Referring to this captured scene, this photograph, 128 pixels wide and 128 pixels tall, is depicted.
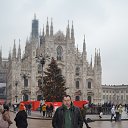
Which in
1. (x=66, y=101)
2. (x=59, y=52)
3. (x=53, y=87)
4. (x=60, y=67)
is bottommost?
A: (x=66, y=101)

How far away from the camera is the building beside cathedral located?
280 feet

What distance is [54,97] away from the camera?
2317 inches

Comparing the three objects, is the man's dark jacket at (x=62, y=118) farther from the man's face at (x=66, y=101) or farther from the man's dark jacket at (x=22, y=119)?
the man's dark jacket at (x=22, y=119)

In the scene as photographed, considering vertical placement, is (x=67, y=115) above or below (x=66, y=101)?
below

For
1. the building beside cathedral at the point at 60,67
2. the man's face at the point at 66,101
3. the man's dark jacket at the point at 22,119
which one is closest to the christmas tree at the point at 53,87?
the building beside cathedral at the point at 60,67

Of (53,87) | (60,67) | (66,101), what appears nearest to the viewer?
(66,101)

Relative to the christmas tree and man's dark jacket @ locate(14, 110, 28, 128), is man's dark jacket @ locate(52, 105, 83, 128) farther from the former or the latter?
the christmas tree

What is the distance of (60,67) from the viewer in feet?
287

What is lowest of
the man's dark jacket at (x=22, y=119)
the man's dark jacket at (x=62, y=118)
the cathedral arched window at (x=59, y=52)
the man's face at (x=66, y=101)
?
the man's dark jacket at (x=22, y=119)

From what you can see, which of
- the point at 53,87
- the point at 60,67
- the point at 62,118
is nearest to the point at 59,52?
the point at 60,67

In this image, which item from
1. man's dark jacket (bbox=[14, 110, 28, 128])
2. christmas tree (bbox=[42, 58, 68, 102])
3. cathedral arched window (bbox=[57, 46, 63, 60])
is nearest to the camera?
man's dark jacket (bbox=[14, 110, 28, 128])

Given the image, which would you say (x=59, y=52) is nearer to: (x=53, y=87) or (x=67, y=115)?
(x=53, y=87)

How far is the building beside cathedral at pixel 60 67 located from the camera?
85.2 meters

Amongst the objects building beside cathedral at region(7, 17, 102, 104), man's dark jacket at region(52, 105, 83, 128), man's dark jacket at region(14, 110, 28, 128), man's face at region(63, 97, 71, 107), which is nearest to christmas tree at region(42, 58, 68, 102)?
building beside cathedral at region(7, 17, 102, 104)
